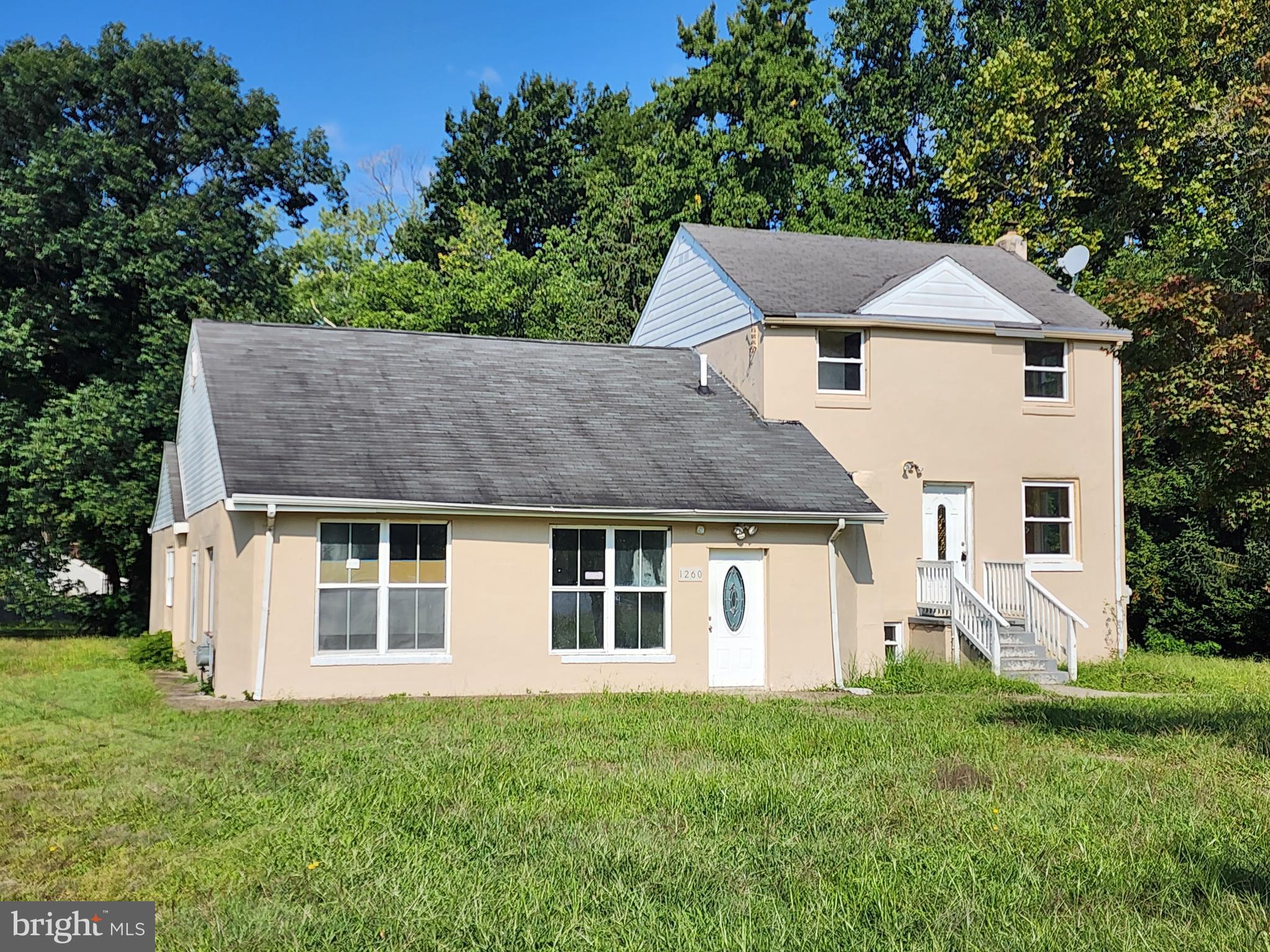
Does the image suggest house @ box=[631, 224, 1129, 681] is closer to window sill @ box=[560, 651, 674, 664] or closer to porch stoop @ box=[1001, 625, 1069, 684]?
porch stoop @ box=[1001, 625, 1069, 684]

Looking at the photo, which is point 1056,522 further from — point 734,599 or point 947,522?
point 734,599

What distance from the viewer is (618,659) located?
1762cm

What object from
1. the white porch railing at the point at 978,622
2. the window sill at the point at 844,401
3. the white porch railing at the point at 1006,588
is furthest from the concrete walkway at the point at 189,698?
the white porch railing at the point at 1006,588

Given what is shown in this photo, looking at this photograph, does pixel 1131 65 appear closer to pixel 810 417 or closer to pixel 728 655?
pixel 810 417

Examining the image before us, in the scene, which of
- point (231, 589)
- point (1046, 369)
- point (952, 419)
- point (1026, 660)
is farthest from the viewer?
point (1046, 369)

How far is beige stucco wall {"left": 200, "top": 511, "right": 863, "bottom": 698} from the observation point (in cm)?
1617

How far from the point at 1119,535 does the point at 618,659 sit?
11049 mm

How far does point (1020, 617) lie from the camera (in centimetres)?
2123

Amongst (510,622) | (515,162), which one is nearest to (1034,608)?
(510,622)

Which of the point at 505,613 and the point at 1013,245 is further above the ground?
the point at 1013,245

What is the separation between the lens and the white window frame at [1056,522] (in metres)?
22.6

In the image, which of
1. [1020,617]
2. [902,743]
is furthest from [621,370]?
[902,743]

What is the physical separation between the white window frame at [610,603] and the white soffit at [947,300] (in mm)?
6711

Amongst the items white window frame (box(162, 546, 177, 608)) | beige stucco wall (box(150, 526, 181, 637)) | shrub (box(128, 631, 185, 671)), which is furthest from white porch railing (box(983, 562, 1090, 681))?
white window frame (box(162, 546, 177, 608))
